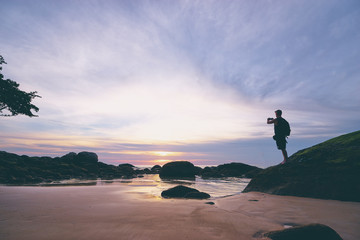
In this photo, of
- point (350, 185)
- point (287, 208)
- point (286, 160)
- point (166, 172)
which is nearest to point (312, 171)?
point (350, 185)

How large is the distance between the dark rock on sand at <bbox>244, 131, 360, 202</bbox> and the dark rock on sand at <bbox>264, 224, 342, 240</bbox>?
336 centimetres

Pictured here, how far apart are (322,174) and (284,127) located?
258 centimetres

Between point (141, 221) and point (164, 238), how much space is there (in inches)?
35.7

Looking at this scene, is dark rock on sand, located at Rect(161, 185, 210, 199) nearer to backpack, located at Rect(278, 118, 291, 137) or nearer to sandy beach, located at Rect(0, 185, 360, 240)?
sandy beach, located at Rect(0, 185, 360, 240)

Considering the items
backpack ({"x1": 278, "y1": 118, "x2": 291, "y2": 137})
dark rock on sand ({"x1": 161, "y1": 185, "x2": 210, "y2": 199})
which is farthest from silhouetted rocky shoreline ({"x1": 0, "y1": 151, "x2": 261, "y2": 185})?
backpack ({"x1": 278, "y1": 118, "x2": 291, "y2": 137})

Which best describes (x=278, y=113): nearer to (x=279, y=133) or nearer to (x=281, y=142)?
(x=279, y=133)

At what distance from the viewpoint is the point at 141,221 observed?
3139 millimetres

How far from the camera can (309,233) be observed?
89.8 inches

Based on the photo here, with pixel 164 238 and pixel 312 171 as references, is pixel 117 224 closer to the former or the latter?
pixel 164 238

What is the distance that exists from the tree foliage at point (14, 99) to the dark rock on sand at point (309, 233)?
15.4m

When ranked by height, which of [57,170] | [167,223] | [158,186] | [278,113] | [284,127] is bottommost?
[158,186]

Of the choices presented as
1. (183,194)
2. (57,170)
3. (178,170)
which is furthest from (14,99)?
(178,170)

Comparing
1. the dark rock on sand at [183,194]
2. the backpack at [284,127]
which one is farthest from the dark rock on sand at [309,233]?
the backpack at [284,127]

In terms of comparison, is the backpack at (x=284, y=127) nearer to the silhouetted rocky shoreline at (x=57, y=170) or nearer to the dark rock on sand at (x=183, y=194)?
the dark rock on sand at (x=183, y=194)
